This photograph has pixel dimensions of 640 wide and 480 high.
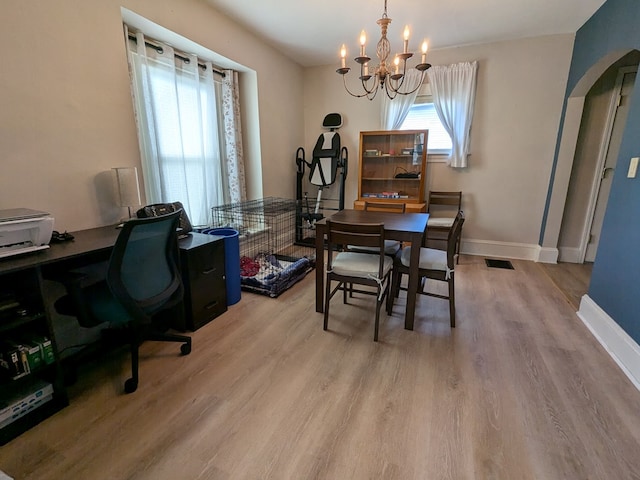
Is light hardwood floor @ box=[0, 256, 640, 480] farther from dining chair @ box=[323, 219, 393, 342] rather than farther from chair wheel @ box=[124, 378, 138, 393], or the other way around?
dining chair @ box=[323, 219, 393, 342]

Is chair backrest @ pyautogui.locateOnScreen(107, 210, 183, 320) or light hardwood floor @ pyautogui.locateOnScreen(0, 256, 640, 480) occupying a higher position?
chair backrest @ pyautogui.locateOnScreen(107, 210, 183, 320)

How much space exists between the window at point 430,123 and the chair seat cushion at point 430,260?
214cm

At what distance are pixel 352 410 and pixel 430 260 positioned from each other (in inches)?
47.7

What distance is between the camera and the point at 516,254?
12.9 feet

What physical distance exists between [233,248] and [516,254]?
359 centimetres

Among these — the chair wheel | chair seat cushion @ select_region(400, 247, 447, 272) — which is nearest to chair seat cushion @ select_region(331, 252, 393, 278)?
chair seat cushion @ select_region(400, 247, 447, 272)

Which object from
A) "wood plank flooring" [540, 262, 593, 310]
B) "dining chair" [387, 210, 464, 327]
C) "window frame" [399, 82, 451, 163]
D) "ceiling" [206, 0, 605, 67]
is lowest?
"wood plank flooring" [540, 262, 593, 310]

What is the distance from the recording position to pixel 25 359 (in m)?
1.36

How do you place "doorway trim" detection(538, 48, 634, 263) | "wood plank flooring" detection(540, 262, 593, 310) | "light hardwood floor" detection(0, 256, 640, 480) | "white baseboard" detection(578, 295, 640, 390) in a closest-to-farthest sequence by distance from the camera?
"light hardwood floor" detection(0, 256, 640, 480)
"white baseboard" detection(578, 295, 640, 390)
"wood plank flooring" detection(540, 262, 593, 310)
"doorway trim" detection(538, 48, 634, 263)

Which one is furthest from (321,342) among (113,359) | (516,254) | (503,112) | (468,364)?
(503,112)

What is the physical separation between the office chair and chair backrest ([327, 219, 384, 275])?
97 cm

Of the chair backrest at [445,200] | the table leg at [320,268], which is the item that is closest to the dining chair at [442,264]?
the table leg at [320,268]

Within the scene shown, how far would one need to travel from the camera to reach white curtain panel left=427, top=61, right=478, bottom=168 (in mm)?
3631

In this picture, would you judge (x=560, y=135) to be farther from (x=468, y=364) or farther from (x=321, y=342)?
(x=321, y=342)
